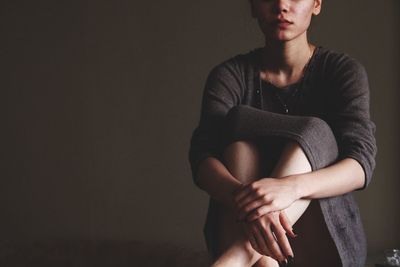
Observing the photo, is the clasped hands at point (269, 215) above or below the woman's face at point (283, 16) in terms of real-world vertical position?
below

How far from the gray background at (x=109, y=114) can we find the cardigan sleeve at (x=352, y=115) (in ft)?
2.49

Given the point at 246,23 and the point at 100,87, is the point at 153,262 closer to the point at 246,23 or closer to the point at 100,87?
the point at 100,87

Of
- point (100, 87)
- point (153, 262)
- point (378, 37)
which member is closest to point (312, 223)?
point (153, 262)

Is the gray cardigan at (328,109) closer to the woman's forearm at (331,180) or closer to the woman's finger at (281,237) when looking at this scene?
the woman's forearm at (331,180)

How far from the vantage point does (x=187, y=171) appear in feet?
6.84

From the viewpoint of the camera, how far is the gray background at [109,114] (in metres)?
2.03

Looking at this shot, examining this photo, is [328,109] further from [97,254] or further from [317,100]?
[97,254]

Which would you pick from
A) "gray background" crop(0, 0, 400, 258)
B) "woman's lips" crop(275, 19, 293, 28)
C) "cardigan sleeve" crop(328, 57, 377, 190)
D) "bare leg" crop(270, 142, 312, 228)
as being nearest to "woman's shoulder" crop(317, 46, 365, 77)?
"cardigan sleeve" crop(328, 57, 377, 190)

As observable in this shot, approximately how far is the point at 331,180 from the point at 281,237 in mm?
154

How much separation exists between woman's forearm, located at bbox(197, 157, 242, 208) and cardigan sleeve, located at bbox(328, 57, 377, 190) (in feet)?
0.77

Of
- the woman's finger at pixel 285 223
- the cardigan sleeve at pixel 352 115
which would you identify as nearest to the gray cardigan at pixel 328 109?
the cardigan sleeve at pixel 352 115

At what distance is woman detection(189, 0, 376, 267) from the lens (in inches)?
39.9

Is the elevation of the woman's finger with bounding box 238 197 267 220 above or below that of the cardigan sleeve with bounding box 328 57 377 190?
below

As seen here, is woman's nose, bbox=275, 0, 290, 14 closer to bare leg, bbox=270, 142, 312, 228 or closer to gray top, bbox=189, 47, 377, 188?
gray top, bbox=189, 47, 377, 188
